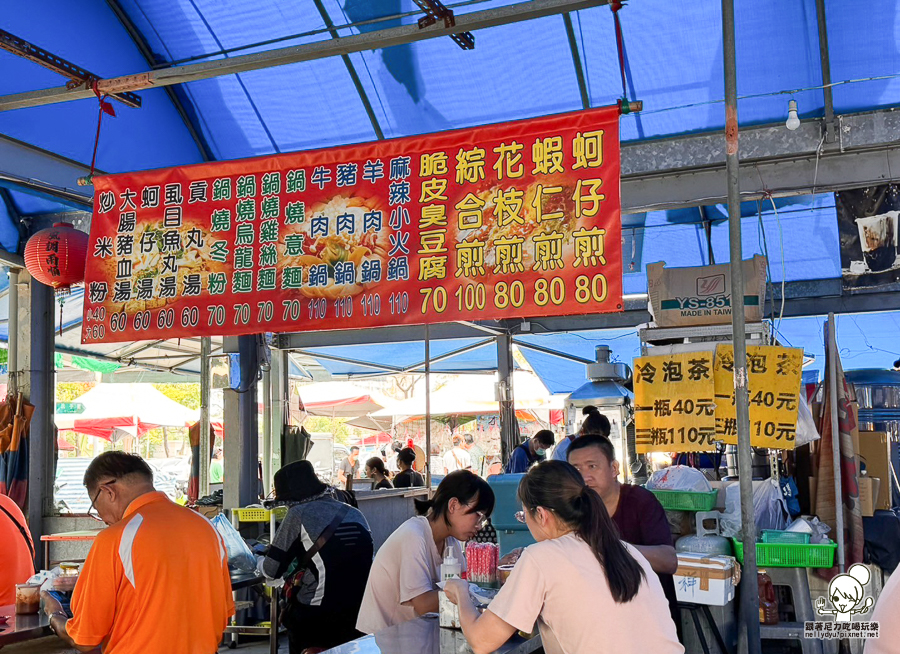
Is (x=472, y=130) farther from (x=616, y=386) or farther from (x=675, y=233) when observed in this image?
(x=616, y=386)

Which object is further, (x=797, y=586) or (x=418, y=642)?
(x=797, y=586)

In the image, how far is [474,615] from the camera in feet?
8.57

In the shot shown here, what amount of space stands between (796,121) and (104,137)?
5.00 meters

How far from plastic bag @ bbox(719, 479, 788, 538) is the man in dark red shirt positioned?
1436mm

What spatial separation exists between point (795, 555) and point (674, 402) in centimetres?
111

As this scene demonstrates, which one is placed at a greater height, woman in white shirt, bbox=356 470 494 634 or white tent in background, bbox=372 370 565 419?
white tent in background, bbox=372 370 565 419

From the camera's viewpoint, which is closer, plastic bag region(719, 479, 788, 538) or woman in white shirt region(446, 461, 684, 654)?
woman in white shirt region(446, 461, 684, 654)

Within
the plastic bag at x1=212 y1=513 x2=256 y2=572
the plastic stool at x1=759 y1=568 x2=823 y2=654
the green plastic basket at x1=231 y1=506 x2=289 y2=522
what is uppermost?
the plastic bag at x1=212 y1=513 x2=256 y2=572

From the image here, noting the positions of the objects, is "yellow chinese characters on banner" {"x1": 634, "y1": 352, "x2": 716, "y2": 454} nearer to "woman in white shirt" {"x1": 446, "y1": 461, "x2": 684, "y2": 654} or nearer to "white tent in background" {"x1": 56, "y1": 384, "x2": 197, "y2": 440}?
"woman in white shirt" {"x1": 446, "y1": 461, "x2": 684, "y2": 654}

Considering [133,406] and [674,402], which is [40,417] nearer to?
[674,402]

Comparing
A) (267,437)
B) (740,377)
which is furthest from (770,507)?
(267,437)

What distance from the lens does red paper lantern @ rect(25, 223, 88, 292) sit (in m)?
5.89

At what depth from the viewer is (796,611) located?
16.1 feet

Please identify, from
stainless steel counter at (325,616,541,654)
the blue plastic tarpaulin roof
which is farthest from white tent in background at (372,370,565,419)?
stainless steel counter at (325,616,541,654)
